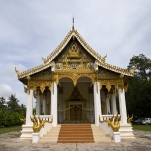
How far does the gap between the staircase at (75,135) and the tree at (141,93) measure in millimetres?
20857

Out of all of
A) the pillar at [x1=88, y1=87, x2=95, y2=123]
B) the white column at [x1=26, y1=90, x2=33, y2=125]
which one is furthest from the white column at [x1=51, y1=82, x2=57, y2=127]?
the pillar at [x1=88, y1=87, x2=95, y2=123]

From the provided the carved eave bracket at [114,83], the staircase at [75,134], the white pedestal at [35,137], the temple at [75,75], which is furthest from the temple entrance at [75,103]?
the white pedestal at [35,137]

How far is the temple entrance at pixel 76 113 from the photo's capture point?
43.9 feet

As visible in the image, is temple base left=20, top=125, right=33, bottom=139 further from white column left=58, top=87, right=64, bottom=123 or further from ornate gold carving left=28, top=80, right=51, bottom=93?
white column left=58, top=87, right=64, bottom=123

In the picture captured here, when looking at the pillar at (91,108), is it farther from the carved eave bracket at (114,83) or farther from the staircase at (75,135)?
the staircase at (75,135)

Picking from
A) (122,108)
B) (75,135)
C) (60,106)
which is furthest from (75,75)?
(60,106)

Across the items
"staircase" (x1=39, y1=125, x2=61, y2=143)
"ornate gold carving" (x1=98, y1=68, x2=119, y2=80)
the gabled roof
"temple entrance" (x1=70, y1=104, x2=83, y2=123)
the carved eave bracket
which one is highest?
the gabled roof

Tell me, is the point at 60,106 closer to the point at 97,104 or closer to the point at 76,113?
the point at 76,113

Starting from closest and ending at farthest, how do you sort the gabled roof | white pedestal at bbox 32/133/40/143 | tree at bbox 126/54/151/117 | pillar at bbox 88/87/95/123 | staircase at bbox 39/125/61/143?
white pedestal at bbox 32/133/40/143 < staircase at bbox 39/125/61/143 < the gabled roof < pillar at bbox 88/87/95/123 < tree at bbox 126/54/151/117

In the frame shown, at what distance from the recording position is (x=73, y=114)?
13.5 meters

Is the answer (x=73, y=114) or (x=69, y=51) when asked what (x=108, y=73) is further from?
(x=73, y=114)

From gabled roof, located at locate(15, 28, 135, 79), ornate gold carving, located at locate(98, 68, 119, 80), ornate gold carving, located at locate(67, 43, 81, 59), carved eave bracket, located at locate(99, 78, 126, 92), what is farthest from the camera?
ornate gold carving, located at locate(67, 43, 81, 59)

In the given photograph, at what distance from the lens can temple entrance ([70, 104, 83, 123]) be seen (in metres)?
13.4

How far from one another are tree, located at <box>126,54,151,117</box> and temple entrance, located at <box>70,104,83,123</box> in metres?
17.5
